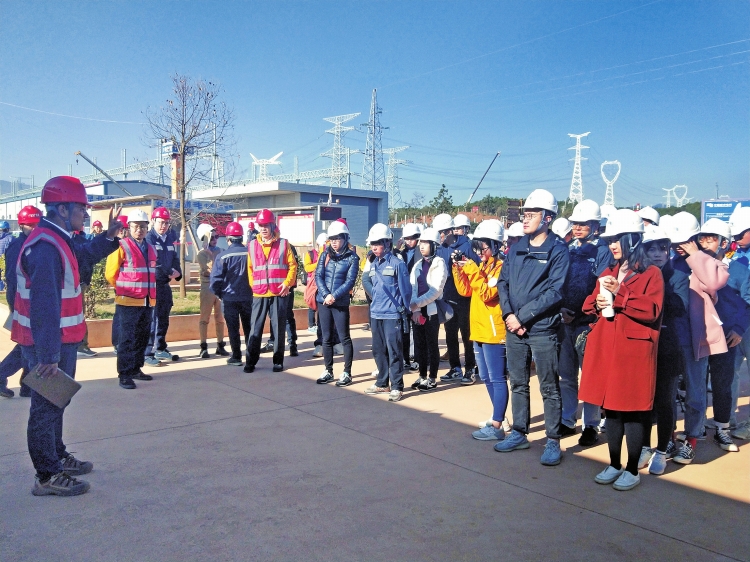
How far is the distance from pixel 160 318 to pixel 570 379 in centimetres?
571

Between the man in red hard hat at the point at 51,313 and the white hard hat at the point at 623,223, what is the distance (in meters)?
3.82

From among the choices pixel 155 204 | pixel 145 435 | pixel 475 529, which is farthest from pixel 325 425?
pixel 155 204

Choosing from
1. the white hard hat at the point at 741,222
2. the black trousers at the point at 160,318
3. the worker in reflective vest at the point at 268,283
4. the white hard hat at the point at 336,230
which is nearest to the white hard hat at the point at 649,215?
the white hard hat at the point at 741,222

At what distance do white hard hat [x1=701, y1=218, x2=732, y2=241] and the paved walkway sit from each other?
1916 millimetres

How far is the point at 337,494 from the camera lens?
3977 millimetres

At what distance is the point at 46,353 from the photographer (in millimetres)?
3641

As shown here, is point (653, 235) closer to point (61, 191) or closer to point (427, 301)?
point (427, 301)

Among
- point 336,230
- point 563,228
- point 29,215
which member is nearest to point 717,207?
point 563,228

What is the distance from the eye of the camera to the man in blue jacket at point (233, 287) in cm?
817

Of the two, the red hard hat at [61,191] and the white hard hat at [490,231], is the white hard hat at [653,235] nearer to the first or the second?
the white hard hat at [490,231]

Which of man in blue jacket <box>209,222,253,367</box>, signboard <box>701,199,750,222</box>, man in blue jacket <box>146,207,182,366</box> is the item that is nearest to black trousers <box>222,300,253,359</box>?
man in blue jacket <box>209,222,253,367</box>

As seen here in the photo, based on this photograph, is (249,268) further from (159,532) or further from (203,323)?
(159,532)

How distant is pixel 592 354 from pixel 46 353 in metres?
3.75

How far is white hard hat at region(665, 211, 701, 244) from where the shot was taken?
5.09m
